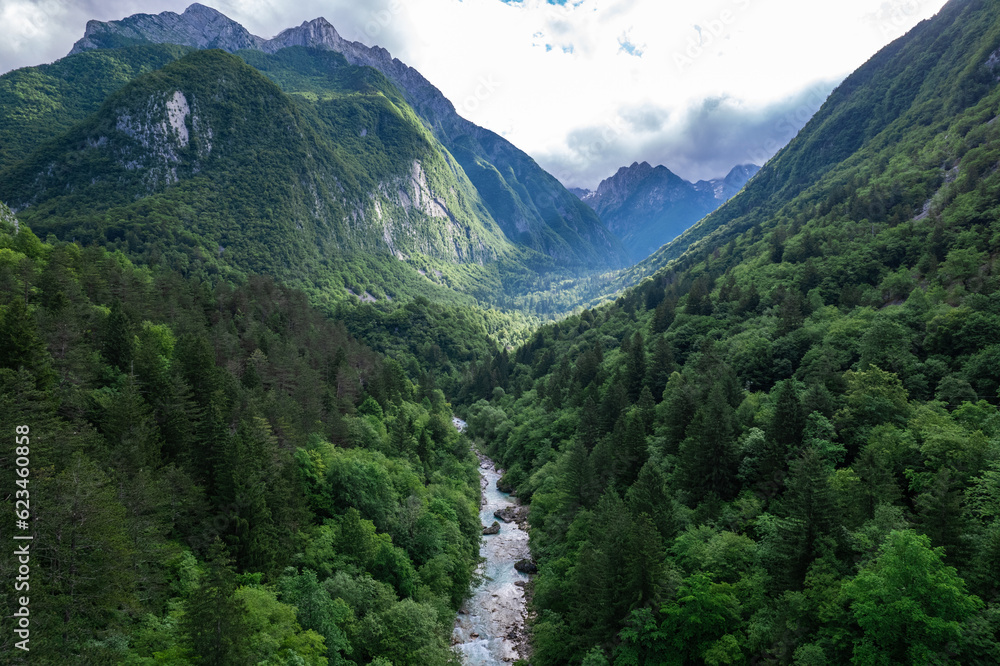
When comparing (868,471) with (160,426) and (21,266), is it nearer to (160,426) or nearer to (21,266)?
(160,426)

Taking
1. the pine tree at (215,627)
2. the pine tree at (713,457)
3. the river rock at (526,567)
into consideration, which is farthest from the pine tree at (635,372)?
the pine tree at (215,627)

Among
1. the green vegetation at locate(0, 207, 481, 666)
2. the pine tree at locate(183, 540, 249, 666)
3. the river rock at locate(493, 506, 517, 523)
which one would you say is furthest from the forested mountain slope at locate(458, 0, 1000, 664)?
the pine tree at locate(183, 540, 249, 666)

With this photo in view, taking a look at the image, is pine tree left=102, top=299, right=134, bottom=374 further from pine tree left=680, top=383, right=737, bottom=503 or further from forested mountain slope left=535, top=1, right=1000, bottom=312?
forested mountain slope left=535, top=1, right=1000, bottom=312

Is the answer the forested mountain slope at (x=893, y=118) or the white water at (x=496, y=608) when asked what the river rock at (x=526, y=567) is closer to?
the white water at (x=496, y=608)

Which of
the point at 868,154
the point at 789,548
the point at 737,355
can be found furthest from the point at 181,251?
the point at 868,154

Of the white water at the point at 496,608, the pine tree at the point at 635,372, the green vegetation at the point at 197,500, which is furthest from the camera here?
the pine tree at the point at 635,372

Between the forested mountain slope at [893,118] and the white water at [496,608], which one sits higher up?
the forested mountain slope at [893,118]
